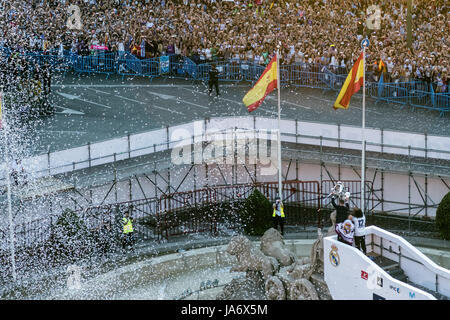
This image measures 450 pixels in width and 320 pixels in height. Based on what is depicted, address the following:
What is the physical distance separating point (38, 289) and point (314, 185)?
389 inches

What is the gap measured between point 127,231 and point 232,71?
53.8 ft

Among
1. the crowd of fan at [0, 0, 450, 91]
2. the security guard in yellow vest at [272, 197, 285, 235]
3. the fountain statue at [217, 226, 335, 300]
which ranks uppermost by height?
the crowd of fan at [0, 0, 450, 91]

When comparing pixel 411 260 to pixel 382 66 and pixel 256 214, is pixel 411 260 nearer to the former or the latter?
pixel 256 214

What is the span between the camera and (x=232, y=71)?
3791cm

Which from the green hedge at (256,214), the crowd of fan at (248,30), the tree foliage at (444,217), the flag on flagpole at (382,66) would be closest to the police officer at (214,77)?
the crowd of fan at (248,30)

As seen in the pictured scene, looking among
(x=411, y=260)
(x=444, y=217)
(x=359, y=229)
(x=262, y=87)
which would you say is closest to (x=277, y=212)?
(x=262, y=87)

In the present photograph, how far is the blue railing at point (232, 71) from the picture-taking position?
33219 millimetres

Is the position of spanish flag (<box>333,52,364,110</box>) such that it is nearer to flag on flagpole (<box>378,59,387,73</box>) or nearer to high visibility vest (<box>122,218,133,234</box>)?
high visibility vest (<box>122,218,133,234</box>)

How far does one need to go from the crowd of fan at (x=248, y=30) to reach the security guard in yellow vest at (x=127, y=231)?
50.0 feet

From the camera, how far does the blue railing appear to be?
33219mm

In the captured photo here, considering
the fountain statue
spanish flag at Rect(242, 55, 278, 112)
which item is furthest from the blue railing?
the fountain statue

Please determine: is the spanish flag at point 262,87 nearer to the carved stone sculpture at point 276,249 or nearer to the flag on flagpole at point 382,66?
the carved stone sculpture at point 276,249

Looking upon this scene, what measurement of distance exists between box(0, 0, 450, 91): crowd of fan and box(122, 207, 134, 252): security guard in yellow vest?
15238mm

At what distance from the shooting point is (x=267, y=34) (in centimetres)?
3966
